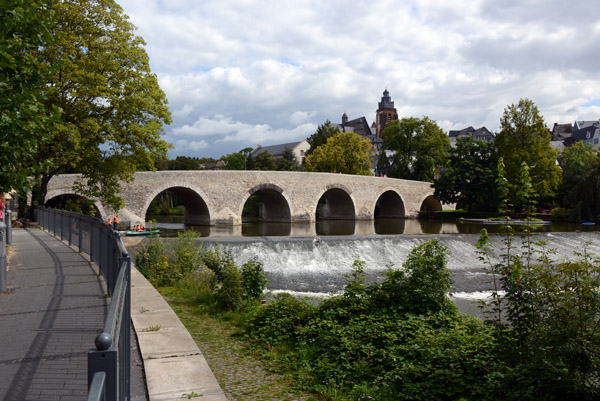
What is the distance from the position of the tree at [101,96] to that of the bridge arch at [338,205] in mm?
23162

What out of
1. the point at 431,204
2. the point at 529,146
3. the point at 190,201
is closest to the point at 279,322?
the point at 190,201

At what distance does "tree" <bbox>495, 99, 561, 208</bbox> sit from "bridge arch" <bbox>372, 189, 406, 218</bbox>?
10.6 metres

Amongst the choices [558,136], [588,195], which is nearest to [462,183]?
[588,195]

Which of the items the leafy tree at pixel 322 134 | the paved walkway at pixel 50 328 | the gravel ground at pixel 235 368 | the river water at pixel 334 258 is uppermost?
the leafy tree at pixel 322 134

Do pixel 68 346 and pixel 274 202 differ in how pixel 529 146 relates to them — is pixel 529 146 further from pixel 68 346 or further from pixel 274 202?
pixel 68 346

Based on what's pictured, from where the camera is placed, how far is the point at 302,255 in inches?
714

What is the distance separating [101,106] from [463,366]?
17146mm

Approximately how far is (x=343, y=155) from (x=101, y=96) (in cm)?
3460

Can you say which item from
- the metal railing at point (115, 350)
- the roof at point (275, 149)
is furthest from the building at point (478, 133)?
the metal railing at point (115, 350)

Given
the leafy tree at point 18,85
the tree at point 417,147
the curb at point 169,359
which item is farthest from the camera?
the tree at point 417,147

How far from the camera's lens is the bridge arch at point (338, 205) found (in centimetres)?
4266

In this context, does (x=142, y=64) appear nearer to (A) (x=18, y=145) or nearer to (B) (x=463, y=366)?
(A) (x=18, y=145)

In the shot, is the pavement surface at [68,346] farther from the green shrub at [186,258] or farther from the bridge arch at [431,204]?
the bridge arch at [431,204]

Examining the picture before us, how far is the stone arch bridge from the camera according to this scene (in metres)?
30.2
